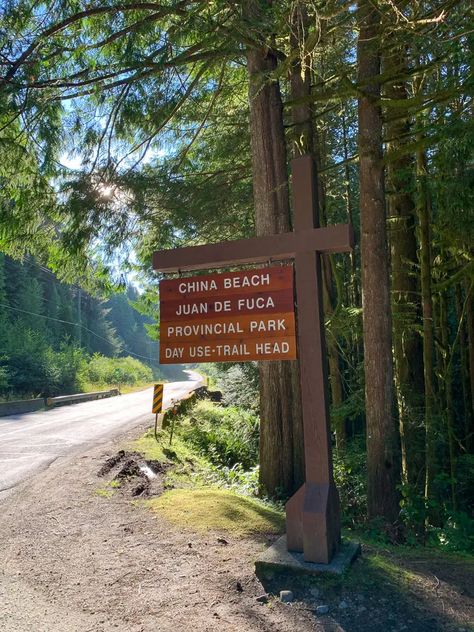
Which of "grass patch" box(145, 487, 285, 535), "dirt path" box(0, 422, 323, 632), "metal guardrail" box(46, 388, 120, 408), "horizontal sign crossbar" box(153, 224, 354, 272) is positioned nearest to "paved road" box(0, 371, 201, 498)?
"dirt path" box(0, 422, 323, 632)

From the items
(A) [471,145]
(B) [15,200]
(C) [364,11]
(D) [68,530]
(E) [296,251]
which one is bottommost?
(D) [68,530]

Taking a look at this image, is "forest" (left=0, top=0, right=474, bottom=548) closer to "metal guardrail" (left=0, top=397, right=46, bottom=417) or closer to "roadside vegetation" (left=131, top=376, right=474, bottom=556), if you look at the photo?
"roadside vegetation" (left=131, top=376, right=474, bottom=556)

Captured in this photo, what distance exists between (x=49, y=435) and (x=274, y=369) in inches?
342

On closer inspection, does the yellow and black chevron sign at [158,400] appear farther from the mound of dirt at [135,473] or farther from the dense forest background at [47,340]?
the mound of dirt at [135,473]

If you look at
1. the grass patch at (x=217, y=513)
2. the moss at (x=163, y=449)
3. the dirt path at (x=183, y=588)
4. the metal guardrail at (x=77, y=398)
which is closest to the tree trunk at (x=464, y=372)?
the moss at (x=163, y=449)

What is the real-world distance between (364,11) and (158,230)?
16.2 ft

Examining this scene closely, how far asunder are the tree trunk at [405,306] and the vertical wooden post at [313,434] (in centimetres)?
460

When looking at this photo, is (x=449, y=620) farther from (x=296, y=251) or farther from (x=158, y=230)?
(x=158, y=230)

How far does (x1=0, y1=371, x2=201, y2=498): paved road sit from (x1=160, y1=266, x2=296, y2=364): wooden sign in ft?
14.7

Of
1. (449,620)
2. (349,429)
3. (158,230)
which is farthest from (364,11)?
(349,429)

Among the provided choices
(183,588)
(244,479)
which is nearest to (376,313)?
(244,479)

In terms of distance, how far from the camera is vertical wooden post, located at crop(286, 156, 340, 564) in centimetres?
385

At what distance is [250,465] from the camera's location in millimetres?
12219

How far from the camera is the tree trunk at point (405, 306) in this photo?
8.41 meters
